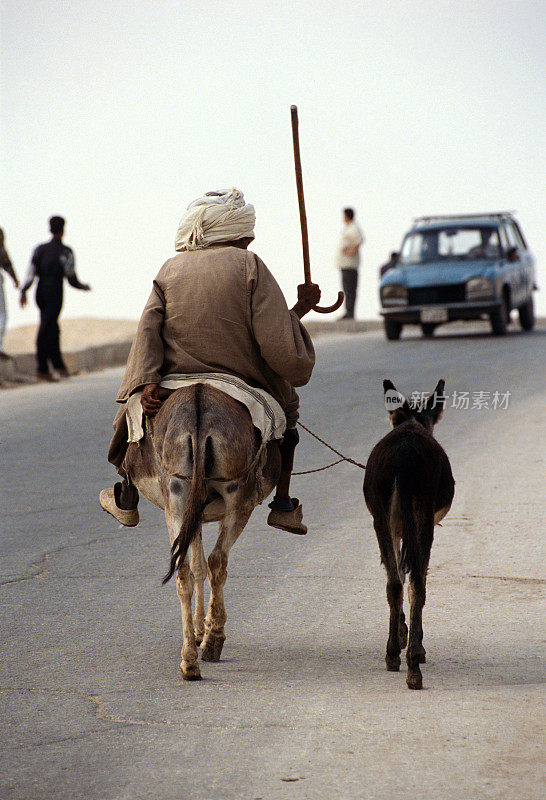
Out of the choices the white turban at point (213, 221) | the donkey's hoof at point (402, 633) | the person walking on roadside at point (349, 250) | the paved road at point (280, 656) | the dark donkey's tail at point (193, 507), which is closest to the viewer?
the paved road at point (280, 656)

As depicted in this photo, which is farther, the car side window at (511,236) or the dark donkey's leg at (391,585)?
the car side window at (511,236)

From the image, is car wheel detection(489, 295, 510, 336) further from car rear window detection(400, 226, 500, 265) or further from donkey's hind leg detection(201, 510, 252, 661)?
donkey's hind leg detection(201, 510, 252, 661)

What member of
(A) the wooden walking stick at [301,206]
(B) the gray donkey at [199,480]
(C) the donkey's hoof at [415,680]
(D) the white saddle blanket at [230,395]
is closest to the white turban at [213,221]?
(A) the wooden walking stick at [301,206]

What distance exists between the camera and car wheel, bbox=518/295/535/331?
23.9 metres

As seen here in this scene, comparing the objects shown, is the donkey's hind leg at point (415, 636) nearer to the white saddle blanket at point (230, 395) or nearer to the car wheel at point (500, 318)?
the white saddle blanket at point (230, 395)

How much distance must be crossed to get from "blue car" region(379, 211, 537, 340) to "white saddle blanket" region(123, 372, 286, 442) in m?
15.5

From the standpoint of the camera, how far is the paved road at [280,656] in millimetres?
3941

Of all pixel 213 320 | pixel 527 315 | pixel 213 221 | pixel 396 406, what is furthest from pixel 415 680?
pixel 527 315

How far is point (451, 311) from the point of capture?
68.2 ft

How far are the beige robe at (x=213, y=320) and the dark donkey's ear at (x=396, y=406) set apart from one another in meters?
0.48

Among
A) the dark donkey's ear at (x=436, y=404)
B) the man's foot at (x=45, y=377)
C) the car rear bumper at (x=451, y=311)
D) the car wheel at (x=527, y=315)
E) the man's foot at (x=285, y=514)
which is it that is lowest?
the car wheel at (x=527, y=315)

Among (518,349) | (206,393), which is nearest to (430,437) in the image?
(206,393)

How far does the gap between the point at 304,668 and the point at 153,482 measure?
3.75ft

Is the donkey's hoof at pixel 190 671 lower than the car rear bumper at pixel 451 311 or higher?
higher
